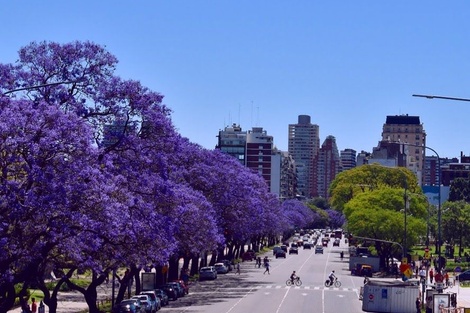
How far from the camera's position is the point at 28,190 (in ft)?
118

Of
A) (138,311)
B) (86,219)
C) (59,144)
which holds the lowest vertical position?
(138,311)

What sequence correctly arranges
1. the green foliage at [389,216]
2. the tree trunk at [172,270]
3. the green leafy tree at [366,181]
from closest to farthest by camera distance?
the tree trunk at [172,270] < the green foliage at [389,216] < the green leafy tree at [366,181]

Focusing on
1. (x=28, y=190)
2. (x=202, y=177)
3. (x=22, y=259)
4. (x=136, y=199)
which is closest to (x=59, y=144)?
(x=28, y=190)

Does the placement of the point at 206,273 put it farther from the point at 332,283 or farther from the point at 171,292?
the point at 171,292

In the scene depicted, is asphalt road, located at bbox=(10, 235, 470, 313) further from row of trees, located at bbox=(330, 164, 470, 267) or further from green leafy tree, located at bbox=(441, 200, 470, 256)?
green leafy tree, located at bbox=(441, 200, 470, 256)

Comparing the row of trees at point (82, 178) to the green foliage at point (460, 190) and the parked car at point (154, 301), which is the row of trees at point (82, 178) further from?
the green foliage at point (460, 190)

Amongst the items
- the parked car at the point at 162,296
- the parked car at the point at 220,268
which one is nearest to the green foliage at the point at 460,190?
the parked car at the point at 220,268

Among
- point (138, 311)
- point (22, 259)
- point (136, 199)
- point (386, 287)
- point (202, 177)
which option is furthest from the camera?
point (202, 177)

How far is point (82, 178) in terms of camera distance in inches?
1459

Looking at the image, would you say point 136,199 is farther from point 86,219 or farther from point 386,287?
point 386,287

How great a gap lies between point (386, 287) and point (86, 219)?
26313 mm

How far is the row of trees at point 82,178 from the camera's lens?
35500 mm

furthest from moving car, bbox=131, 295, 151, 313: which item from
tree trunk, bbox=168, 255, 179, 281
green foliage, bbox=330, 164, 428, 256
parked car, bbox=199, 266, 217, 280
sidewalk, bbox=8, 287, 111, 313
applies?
parked car, bbox=199, 266, 217, 280

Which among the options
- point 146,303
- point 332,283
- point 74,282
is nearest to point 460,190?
point 332,283
